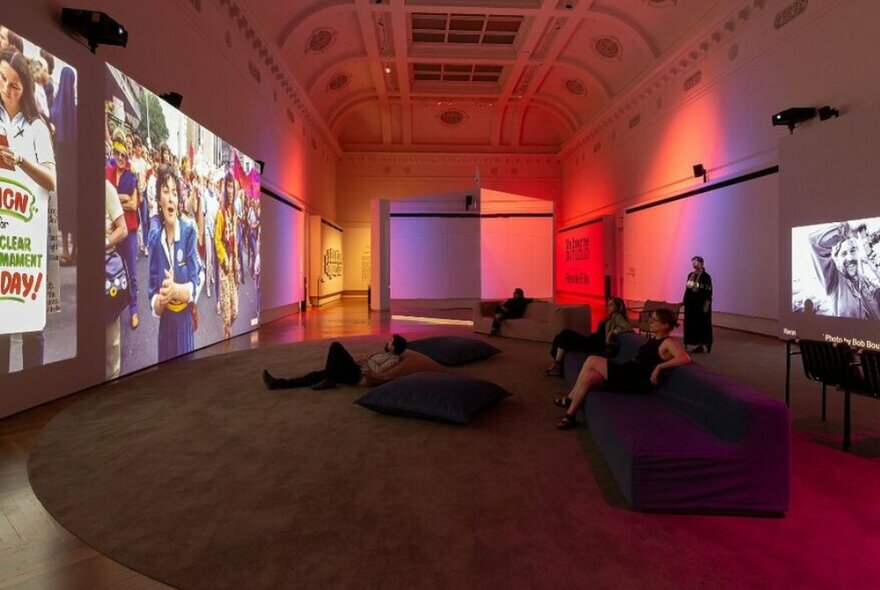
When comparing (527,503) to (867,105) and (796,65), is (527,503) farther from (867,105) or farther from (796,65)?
(796,65)

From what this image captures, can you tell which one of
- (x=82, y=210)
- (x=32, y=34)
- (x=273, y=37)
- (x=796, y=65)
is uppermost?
(x=273, y=37)

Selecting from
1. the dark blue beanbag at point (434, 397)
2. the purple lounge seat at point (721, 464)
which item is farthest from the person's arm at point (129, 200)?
the purple lounge seat at point (721, 464)

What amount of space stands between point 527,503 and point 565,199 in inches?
893

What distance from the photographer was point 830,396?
5.58m

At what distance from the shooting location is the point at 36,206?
4.92 m

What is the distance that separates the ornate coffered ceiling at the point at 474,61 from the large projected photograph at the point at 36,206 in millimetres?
6362

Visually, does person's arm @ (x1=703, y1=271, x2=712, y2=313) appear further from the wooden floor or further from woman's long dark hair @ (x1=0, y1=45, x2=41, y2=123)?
woman's long dark hair @ (x1=0, y1=45, x2=41, y2=123)

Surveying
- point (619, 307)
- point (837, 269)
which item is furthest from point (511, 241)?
point (619, 307)

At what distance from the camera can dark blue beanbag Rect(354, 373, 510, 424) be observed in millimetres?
4582

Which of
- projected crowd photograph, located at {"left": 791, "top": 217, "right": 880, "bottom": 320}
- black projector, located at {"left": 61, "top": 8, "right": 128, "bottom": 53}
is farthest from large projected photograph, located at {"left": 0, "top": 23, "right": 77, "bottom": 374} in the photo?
projected crowd photograph, located at {"left": 791, "top": 217, "right": 880, "bottom": 320}

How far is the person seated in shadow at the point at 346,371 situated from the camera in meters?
5.92

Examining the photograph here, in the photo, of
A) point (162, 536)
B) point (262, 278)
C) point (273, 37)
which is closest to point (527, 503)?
point (162, 536)

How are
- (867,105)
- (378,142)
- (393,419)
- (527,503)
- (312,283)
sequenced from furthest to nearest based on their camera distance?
(378,142), (312,283), (867,105), (393,419), (527,503)

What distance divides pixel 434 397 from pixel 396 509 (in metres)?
1.77
